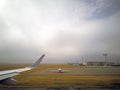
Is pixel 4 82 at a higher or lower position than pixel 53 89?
higher

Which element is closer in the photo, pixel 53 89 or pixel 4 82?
pixel 4 82

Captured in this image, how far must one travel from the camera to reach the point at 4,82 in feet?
29.9

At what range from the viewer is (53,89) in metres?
12.9

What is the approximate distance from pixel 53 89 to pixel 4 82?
5018 millimetres
